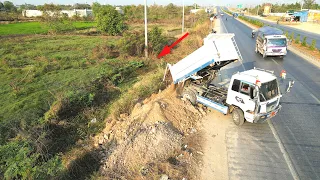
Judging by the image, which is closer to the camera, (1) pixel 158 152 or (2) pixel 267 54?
(1) pixel 158 152

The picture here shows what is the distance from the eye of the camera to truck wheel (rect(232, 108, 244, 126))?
8352mm

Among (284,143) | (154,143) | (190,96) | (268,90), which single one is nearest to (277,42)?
(190,96)

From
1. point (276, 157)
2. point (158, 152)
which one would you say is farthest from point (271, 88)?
point (158, 152)

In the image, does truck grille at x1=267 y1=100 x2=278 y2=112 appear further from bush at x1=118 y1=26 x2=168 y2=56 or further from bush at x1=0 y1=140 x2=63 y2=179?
bush at x1=118 y1=26 x2=168 y2=56

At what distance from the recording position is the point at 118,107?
9773 millimetres

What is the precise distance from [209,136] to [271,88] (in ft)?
9.05

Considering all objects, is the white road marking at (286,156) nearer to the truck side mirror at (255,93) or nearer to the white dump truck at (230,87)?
the white dump truck at (230,87)

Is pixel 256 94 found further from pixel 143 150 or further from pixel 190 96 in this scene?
pixel 143 150

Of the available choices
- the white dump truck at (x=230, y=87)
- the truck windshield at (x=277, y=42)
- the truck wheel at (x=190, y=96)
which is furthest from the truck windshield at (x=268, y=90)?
the truck windshield at (x=277, y=42)

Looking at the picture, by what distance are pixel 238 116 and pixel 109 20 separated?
101 ft

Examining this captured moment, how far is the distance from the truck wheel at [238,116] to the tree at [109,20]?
98.7 ft

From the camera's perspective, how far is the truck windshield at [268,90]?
761 centimetres

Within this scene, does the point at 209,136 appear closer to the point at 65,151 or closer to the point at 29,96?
the point at 65,151

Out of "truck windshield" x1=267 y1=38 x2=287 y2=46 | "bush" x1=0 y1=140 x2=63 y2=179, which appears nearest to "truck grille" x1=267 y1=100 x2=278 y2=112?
"bush" x1=0 y1=140 x2=63 y2=179
